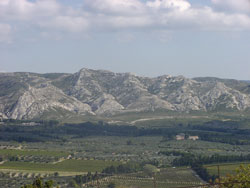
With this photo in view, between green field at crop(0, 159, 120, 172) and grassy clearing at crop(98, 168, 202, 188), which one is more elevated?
grassy clearing at crop(98, 168, 202, 188)

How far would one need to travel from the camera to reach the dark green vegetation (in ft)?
279

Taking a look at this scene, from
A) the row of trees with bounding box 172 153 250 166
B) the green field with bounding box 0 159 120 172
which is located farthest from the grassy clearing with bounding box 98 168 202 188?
the green field with bounding box 0 159 120 172

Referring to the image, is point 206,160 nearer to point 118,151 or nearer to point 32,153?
point 118,151

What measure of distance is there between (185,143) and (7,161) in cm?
5527

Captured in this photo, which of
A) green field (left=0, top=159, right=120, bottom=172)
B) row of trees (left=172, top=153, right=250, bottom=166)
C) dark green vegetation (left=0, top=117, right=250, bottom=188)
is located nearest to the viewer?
dark green vegetation (left=0, top=117, right=250, bottom=188)

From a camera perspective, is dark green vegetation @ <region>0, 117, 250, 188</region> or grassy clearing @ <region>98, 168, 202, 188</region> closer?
grassy clearing @ <region>98, 168, 202, 188</region>

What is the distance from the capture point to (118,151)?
132 m

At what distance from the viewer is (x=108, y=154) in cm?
12775

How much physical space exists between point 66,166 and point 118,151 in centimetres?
2586

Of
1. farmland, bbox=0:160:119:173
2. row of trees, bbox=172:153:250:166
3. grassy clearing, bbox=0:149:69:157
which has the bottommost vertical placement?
farmland, bbox=0:160:119:173

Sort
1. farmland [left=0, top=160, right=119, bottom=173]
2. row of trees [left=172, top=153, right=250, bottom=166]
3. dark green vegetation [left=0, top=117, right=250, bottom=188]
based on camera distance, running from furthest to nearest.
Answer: farmland [left=0, top=160, right=119, bottom=173], row of trees [left=172, top=153, right=250, bottom=166], dark green vegetation [left=0, top=117, right=250, bottom=188]

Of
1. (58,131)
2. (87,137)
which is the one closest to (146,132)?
(87,137)

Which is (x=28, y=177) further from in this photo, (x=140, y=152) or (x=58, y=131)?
(x=58, y=131)

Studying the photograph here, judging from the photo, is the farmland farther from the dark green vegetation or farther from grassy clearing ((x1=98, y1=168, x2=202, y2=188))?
grassy clearing ((x1=98, y1=168, x2=202, y2=188))
